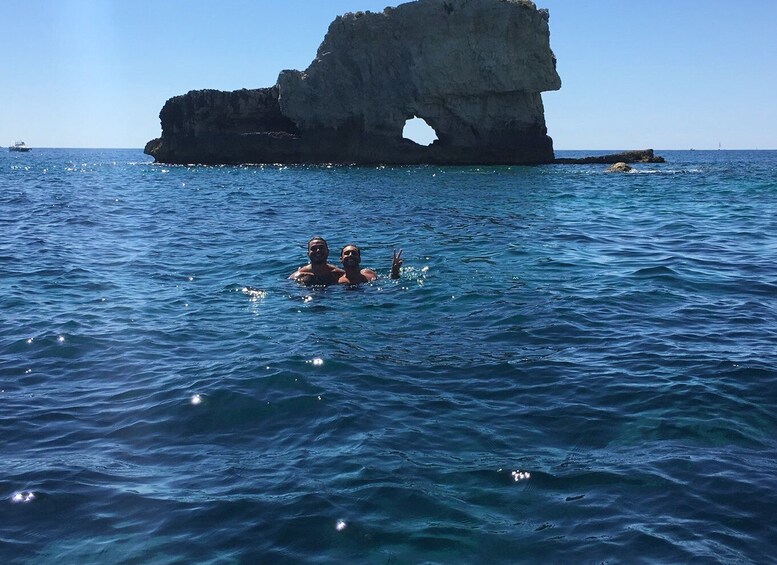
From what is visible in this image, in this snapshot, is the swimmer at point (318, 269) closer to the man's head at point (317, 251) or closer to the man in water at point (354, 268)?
the man's head at point (317, 251)

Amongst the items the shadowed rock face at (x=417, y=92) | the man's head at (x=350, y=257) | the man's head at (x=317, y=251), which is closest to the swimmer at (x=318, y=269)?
the man's head at (x=317, y=251)

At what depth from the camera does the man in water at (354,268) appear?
10.7 m

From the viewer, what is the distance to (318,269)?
35.8 feet

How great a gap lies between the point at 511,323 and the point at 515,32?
4746 centimetres

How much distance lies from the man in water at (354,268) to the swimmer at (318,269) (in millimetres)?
172

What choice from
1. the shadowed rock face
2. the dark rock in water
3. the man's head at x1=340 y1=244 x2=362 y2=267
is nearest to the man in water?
the man's head at x1=340 y1=244 x2=362 y2=267

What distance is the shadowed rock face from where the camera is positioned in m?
50.8

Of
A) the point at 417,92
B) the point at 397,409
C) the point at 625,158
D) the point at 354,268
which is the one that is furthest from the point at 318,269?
the point at 625,158

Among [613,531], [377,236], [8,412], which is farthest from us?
[377,236]

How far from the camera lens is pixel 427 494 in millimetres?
4332

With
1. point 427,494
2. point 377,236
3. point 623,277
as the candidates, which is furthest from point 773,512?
point 377,236

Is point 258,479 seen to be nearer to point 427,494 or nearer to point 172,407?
point 427,494

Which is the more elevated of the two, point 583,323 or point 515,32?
point 515,32

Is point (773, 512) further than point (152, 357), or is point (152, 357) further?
point (152, 357)
